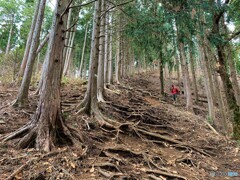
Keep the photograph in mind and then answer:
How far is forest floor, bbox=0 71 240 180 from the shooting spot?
336cm

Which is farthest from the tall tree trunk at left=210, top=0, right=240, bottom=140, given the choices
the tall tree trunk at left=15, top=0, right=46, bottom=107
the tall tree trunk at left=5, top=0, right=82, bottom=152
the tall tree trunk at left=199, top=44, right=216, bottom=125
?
the tall tree trunk at left=15, top=0, right=46, bottom=107

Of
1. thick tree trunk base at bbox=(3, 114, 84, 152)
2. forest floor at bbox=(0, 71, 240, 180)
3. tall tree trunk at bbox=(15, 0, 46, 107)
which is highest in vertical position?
tall tree trunk at bbox=(15, 0, 46, 107)

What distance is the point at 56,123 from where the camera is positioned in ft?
14.3

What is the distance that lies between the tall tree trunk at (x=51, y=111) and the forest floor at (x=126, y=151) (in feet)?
0.90

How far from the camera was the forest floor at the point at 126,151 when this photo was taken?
3363 mm

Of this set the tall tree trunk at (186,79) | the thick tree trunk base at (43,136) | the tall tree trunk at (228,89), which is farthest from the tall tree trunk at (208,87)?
the thick tree trunk base at (43,136)

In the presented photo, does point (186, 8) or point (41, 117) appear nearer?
point (41, 117)

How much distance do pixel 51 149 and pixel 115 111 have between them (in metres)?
4.23

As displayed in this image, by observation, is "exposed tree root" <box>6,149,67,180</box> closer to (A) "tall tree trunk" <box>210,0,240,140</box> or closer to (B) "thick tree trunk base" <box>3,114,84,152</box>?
(B) "thick tree trunk base" <box>3,114,84,152</box>

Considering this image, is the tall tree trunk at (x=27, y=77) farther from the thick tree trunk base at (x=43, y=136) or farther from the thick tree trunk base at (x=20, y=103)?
the thick tree trunk base at (x=43, y=136)

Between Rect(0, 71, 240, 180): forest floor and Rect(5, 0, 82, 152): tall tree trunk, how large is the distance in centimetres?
27

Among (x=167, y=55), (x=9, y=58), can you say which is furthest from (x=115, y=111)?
(x=9, y=58)

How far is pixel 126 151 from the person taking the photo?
4801mm

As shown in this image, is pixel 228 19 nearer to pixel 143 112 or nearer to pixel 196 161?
pixel 143 112
